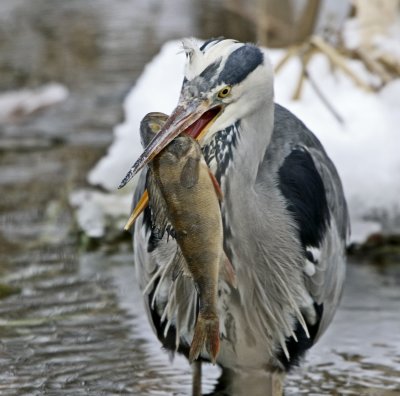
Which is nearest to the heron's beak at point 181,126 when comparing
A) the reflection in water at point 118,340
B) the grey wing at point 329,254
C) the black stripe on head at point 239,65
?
the black stripe on head at point 239,65

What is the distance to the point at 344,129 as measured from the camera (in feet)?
22.8

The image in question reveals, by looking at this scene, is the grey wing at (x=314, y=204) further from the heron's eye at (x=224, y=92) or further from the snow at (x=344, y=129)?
the snow at (x=344, y=129)

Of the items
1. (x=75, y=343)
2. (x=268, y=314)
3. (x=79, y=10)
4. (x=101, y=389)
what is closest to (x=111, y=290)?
(x=75, y=343)

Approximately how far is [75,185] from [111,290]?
5.60 ft

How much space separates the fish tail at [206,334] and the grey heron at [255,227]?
21.5 inches

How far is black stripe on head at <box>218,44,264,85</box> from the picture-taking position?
13.2ft

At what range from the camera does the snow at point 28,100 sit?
995cm

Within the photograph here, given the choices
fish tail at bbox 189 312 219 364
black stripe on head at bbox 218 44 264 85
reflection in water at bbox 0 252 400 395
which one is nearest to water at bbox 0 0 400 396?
reflection in water at bbox 0 252 400 395

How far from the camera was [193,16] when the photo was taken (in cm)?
1289

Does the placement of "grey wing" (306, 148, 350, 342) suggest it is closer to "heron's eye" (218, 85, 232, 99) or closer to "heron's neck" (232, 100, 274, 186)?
"heron's neck" (232, 100, 274, 186)

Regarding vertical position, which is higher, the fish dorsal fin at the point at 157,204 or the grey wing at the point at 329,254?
the fish dorsal fin at the point at 157,204

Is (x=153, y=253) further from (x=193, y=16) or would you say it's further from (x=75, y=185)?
(x=193, y=16)

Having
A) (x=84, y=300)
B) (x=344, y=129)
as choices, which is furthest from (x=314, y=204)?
(x=344, y=129)

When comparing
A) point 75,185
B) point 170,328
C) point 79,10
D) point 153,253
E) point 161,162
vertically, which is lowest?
point 79,10
